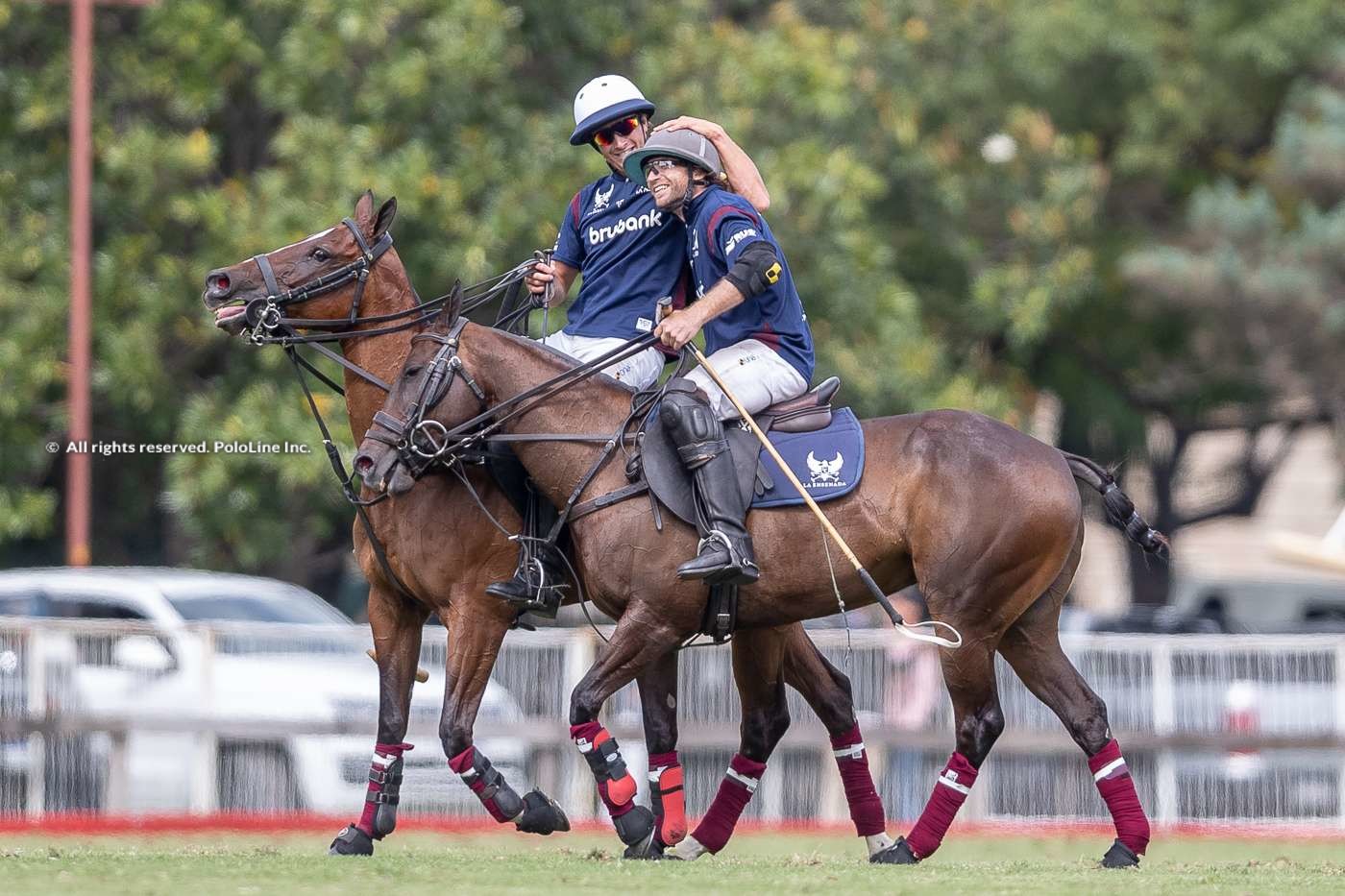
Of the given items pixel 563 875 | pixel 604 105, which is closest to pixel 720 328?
pixel 604 105

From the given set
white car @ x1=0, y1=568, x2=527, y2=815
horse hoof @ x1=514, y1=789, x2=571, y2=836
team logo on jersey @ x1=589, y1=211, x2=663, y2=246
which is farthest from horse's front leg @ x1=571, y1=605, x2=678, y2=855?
white car @ x1=0, y1=568, x2=527, y2=815

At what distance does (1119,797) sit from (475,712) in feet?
9.61

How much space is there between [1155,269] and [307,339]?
17176mm

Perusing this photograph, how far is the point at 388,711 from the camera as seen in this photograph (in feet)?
34.7

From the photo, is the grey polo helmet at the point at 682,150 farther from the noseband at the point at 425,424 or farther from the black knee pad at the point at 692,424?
the noseband at the point at 425,424

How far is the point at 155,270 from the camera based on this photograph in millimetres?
21750

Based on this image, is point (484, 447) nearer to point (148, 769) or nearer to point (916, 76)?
point (148, 769)

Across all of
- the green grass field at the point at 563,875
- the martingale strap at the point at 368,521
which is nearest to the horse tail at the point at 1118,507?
the green grass field at the point at 563,875

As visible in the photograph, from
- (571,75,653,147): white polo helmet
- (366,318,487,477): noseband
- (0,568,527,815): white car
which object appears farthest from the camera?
(0,568,527,815): white car

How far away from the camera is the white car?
15508 millimetres

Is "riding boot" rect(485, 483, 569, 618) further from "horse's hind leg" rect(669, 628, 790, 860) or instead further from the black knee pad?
"horse's hind leg" rect(669, 628, 790, 860)

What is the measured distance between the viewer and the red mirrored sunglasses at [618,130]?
1076cm

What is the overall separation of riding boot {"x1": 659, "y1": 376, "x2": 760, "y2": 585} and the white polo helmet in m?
1.50

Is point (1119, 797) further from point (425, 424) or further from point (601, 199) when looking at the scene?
point (601, 199)
